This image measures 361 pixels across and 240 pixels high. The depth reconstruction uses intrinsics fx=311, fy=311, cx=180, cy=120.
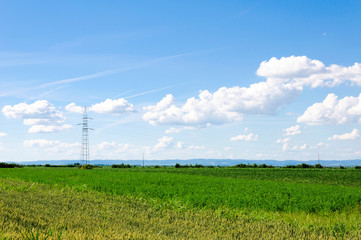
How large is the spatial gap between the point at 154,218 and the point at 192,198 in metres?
4.93

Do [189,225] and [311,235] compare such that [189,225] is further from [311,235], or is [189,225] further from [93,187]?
[93,187]

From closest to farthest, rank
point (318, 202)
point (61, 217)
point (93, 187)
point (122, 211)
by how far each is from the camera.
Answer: point (61, 217) → point (122, 211) → point (318, 202) → point (93, 187)

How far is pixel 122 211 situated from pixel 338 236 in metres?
8.17

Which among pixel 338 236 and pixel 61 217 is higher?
pixel 61 217

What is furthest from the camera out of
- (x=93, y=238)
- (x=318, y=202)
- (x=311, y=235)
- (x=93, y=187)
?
(x=93, y=187)

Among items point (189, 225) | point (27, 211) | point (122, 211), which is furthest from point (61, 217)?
point (189, 225)

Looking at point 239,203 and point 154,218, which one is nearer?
point 154,218

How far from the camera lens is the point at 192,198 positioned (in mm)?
16250

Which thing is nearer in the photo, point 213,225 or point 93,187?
point 213,225

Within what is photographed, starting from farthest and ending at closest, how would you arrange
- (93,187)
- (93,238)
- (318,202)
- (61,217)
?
(93,187), (318,202), (61,217), (93,238)

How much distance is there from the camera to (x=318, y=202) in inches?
683

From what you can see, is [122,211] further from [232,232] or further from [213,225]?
[232,232]

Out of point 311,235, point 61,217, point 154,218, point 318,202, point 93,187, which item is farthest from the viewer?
point 93,187

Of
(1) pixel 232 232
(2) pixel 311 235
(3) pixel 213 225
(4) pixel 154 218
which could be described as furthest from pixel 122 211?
(2) pixel 311 235
